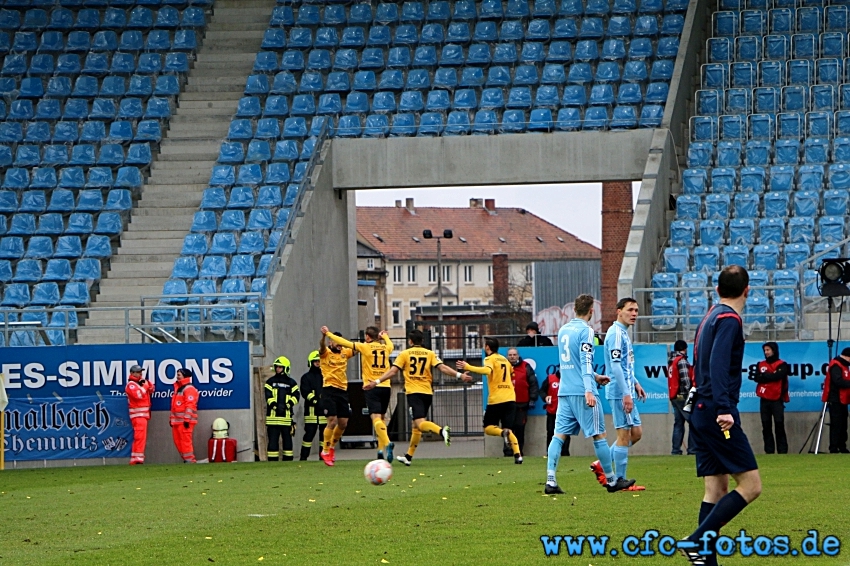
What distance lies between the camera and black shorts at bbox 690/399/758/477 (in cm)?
814

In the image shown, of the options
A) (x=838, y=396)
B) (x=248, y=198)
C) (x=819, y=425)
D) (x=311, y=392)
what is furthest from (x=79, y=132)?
(x=838, y=396)

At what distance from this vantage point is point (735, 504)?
26.3 feet

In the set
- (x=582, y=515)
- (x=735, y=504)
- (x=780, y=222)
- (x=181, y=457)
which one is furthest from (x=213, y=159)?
(x=735, y=504)

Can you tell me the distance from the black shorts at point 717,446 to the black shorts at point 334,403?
503 inches

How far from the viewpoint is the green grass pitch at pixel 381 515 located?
9.65 meters

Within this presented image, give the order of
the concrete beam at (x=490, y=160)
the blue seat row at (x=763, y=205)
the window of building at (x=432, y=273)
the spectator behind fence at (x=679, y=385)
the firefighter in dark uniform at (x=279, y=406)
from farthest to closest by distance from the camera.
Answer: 1. the window of building at (x=432, y=273)
2. the concrete beam at (x=490, y=160)
3. the blue seat row at (x=763, y=205)
4. the firefighter in dark uniform at (x=279, y=406)
5. the spectator behind fence at (x=679, y=385)

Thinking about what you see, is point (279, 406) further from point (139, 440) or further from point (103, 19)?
point (103, 19)

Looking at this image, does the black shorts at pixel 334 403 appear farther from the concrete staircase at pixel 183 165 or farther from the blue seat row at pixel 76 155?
the blue seat row at pixel 76 155

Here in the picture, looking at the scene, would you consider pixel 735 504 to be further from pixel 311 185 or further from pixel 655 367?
pixel 311 185

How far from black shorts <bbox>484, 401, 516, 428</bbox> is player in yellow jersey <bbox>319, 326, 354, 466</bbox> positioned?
223cm

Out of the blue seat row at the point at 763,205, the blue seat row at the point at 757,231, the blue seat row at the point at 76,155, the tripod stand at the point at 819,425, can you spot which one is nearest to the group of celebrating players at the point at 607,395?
the tripod stand at the point at 819,425

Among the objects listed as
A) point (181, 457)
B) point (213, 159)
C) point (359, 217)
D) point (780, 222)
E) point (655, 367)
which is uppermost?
point (359, 217)

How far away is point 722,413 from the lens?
26.4 feet

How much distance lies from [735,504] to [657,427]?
48.8ft
